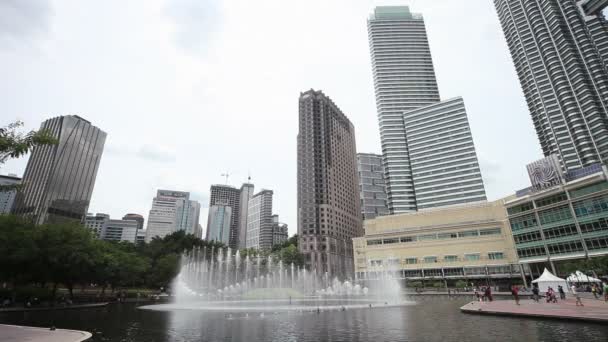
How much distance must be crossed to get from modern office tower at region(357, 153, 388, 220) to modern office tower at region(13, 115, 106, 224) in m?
132

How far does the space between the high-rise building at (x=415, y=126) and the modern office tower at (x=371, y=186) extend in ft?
51.4

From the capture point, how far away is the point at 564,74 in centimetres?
11669

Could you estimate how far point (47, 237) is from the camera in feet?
127

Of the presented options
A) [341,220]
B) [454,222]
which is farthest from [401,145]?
[454,222]

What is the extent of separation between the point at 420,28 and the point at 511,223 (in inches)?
5575

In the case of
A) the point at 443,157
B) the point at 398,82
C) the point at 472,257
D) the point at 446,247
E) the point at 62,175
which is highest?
the point at 398,82

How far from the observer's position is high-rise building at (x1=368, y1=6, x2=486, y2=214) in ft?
411

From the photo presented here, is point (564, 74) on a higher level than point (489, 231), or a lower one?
higher

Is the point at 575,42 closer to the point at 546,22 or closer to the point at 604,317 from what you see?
the point at 546,22

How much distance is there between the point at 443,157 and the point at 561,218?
74354mm

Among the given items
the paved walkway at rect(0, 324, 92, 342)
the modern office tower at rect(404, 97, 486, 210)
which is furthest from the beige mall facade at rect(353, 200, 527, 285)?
the paved walkway at rect(0, 324, 92, 342)

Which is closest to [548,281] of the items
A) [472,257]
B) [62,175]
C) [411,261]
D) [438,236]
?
[472,257]

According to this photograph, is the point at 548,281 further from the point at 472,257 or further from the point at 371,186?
the point at 371,186

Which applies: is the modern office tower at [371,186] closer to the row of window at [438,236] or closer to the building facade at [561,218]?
the row of window at [438,236]
